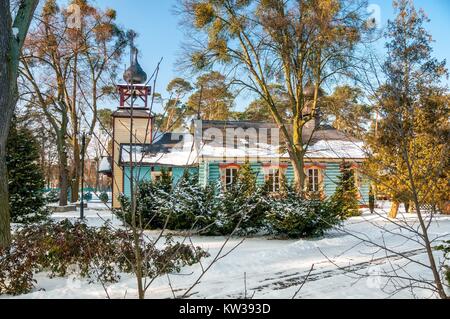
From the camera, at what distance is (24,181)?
43.7ft

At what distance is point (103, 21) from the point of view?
65.6ft

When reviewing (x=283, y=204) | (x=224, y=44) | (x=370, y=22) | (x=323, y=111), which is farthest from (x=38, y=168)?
(x=370, y=22)

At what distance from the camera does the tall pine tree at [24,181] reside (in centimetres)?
1291

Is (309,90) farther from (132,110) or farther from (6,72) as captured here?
(132,110)

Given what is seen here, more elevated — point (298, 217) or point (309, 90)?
point (309, 90)

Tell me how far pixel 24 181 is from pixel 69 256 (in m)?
8.93

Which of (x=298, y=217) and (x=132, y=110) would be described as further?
(x=298, y=217)

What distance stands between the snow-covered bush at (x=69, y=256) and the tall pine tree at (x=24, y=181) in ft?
23.8

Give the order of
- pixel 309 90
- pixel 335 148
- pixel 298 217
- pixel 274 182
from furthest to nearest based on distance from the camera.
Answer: pixel 335 148 → pixel 309 90 → pixel 274 182 → pixel 298 217

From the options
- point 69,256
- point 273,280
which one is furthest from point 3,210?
point 273,280

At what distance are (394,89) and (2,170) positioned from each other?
22.7ft

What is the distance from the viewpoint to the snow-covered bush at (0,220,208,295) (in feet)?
16.4

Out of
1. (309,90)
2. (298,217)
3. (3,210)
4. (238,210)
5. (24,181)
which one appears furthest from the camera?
(309,90)
